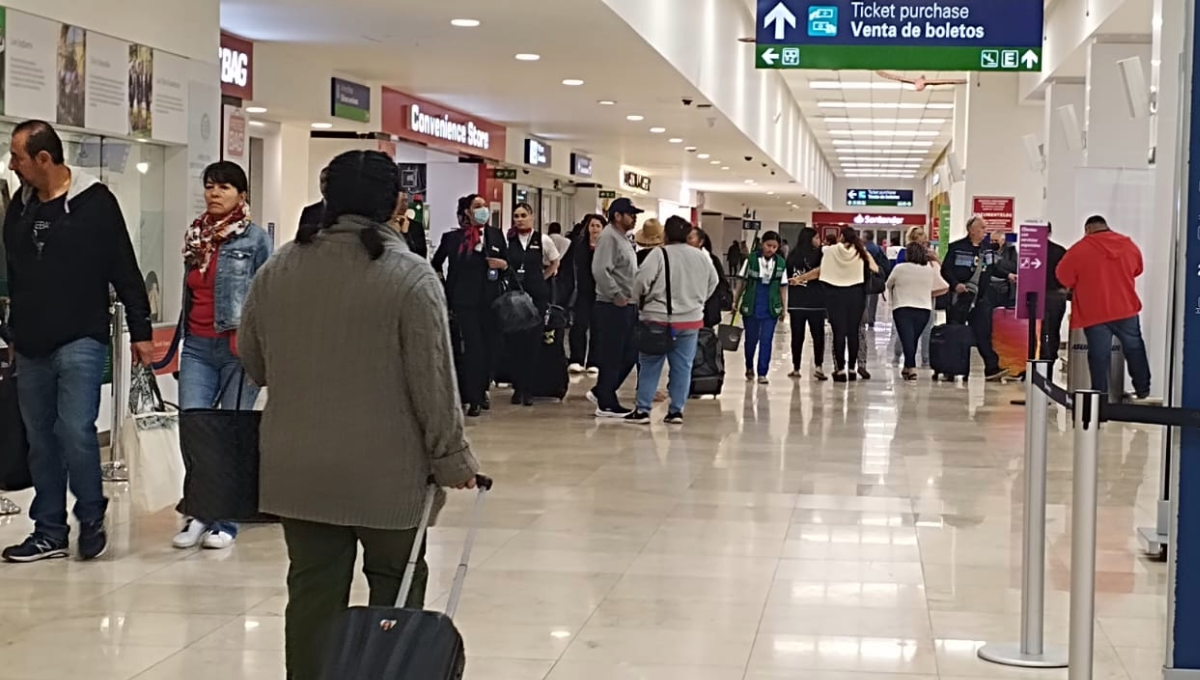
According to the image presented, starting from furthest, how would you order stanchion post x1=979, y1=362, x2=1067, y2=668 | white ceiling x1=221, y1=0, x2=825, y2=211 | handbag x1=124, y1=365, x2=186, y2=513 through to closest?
white ceiling x1=221, y1=0, x2=825, y2=211 → handbag x1=124, y1=365, x2=186, y2=513 → stanchion post x1=979, y1=362, x2=1067, y2=668

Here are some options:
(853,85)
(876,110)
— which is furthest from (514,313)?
(876,110)

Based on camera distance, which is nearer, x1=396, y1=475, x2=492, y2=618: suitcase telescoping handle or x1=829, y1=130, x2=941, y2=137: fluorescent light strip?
x1=396, y1=475, x2=492, y2=618: suitcase telescoping handle

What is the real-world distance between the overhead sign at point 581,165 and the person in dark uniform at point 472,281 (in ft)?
47.2

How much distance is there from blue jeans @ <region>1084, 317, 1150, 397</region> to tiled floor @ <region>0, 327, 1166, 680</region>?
1898 mm

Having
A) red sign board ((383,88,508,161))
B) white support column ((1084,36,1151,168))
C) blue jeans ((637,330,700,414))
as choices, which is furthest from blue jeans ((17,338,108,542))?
white support column ((1084,36,1151,168))

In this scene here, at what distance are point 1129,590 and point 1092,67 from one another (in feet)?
33.9

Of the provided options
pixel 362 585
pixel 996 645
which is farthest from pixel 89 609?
pixel 996 645

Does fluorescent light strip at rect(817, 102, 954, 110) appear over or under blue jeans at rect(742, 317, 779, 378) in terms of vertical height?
over

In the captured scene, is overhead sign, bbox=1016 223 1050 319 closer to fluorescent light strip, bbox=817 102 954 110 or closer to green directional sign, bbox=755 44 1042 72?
green directional sign, bbox=755 44 1042 72

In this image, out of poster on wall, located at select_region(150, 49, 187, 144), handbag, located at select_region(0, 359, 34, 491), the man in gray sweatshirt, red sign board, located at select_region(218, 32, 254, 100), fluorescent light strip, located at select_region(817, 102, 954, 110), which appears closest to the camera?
handbag, located at select_region(0, 359, 34, 491)

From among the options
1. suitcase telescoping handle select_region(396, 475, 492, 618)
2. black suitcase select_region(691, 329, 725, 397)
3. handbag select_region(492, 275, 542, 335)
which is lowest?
black suitcase select_region(691, 329, 725, 397)

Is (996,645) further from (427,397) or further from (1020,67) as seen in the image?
(1020,67)

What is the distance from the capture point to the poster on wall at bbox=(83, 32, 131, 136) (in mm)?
8703

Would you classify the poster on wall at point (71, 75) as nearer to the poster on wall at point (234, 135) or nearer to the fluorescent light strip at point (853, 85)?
the poster on wall at point (234, 135)
